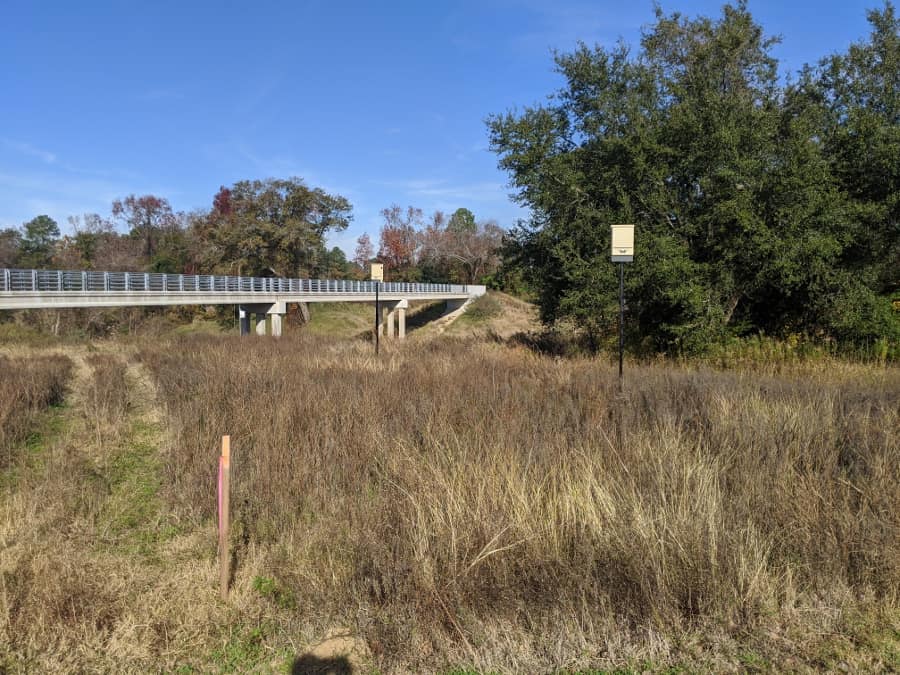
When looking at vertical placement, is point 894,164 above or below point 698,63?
below

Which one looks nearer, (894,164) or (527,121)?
(894,164)

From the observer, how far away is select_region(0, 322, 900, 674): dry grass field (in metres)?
2.89

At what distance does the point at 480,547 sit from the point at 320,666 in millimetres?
1107

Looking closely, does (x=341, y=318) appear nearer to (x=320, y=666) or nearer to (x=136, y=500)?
(x=136, y=500)

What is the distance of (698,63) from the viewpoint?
16.4 m

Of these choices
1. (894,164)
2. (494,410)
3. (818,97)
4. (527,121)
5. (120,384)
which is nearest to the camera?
(494,410)

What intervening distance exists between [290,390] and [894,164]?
1417 centimetres

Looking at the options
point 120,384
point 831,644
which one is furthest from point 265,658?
point 120,384

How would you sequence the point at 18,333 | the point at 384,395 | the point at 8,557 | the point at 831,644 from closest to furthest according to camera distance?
the point at 831,644 → the point at 8,557 → the point at 384,395 → the point at 18,333

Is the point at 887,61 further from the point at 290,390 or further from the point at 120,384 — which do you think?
the point at 120,384

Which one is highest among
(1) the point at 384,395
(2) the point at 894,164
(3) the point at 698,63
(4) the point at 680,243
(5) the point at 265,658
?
(3) the point at 698,63

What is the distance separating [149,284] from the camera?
2847 cm

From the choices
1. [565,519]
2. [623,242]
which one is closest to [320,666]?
[565,519]

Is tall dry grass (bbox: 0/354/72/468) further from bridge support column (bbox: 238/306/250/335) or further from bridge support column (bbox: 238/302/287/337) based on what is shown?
bridge support column (bbox: 238/302/287/337)
